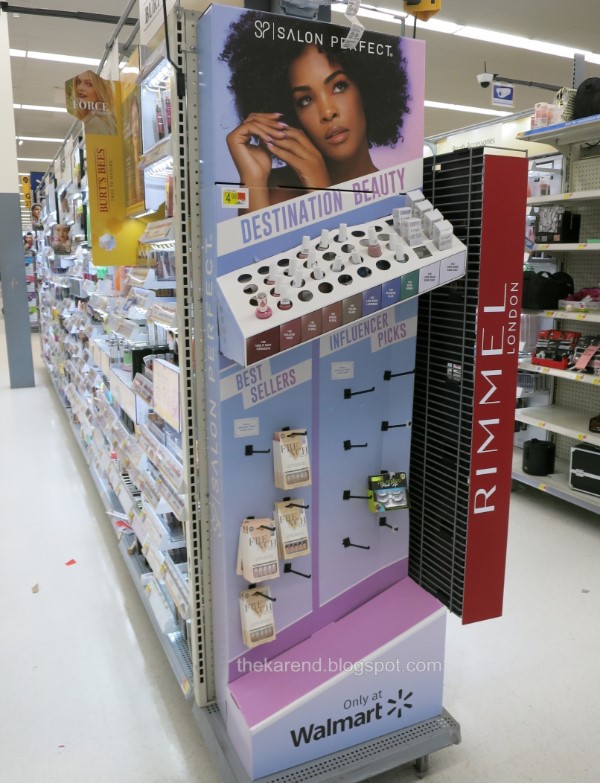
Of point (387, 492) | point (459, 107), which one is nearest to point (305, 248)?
point (387, 492)

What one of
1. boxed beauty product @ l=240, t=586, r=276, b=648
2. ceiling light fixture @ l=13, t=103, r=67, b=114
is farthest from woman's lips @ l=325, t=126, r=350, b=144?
ceiling light fixture @ l=13, t=103, r=67, b=114

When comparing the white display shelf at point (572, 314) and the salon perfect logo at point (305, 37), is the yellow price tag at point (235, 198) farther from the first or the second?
the white display shelf at point (572, 314)

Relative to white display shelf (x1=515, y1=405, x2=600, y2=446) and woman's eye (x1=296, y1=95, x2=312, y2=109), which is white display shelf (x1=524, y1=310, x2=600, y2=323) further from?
woman's eye (x1=296, y1=95, x2=312, y2=109)

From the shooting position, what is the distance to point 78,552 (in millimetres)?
3711

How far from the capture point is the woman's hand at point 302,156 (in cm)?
177

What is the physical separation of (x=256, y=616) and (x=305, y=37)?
1.68 m

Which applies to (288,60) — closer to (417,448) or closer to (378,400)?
(378,400)

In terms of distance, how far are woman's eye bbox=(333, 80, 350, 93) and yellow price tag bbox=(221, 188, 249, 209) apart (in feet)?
1.34

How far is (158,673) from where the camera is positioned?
8.58 feet

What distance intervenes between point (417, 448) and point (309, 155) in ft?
3.34

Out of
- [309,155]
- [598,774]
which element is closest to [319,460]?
[309,155]

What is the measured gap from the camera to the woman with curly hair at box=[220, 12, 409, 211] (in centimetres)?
171

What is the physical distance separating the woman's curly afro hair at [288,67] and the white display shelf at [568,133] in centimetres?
253

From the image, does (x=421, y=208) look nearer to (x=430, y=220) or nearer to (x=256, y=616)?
(x=430, y=220)
